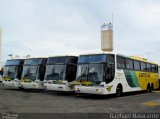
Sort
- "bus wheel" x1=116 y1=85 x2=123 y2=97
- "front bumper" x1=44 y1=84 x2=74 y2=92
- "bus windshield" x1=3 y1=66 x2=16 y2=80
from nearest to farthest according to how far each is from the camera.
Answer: "front bumper" x1=44 y1=84 x2=74 y2=92, "bus wheel" x1=116 y1=85 x2=123 y2=97, "bus windshield" x1=3 y1=66 x2=16 y2=80

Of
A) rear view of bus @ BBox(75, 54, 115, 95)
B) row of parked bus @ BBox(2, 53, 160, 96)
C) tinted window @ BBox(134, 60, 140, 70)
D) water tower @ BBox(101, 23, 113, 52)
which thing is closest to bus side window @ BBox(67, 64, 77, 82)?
row of parked bus @ BBox(2, 53, 160, 96)

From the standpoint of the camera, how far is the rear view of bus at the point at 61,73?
22.0 meters

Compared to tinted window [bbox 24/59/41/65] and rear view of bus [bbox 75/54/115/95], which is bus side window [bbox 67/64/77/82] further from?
tinted window [bbox 24/59/41/65]

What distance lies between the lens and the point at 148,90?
2898 cm

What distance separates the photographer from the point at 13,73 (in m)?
27.2

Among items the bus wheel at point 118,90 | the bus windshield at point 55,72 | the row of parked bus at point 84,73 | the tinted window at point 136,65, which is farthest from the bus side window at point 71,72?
the tinted window at point 136,65

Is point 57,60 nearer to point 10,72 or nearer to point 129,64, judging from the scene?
point 129,64

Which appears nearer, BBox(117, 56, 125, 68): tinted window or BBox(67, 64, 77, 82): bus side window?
BBox(117, 56, 125, 68): tinted window

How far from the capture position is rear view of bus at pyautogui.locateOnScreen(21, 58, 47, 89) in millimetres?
24802

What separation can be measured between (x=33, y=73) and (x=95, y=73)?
6.97 meters

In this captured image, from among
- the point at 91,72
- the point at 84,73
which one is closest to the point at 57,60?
the point at 84,73

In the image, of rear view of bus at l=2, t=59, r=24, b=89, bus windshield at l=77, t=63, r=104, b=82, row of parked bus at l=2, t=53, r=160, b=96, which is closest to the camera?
bus windshield at l=77, t=63, r=104, b=82

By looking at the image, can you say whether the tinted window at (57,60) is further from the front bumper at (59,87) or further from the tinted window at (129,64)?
the tinted window at (129,64)

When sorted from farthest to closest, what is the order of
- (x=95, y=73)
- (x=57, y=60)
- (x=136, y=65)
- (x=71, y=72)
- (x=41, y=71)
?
(x=136, y=65)
(x=41, y=71)
(x=57, y=60)
(x=71, y=72)
(x=95, y=73)
